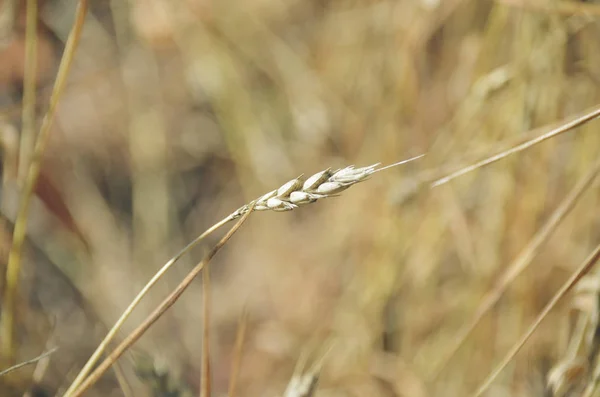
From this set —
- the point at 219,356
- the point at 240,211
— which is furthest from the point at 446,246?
the point at 240,211

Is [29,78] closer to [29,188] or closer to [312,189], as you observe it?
[29,188]

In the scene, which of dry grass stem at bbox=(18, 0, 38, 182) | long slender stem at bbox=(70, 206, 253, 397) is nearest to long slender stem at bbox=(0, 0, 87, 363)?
dry grass stem at bbox=(18, 0, 38, 182)

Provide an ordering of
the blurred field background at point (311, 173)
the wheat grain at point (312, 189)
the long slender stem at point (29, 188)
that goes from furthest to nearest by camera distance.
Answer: the blurred field background at point (311, 173)
the long slender stem at point (29, 188)
the wheat grain at point (312, 189)

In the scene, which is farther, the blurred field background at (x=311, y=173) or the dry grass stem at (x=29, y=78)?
the blurred field background at (x=311, y=173)

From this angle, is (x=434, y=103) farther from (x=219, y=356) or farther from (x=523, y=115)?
(x=219, y=356)

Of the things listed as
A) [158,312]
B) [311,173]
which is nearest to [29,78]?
[158,312]

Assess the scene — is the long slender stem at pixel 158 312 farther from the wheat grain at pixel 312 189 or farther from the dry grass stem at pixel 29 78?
the dry grass stem at pixel 29 78

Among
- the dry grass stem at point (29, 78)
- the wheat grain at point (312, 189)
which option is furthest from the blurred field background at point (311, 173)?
the wheat grain at point (312, 189)

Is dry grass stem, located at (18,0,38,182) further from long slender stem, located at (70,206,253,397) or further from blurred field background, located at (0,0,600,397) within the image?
long slender stem, located at (70,206,253,397)
